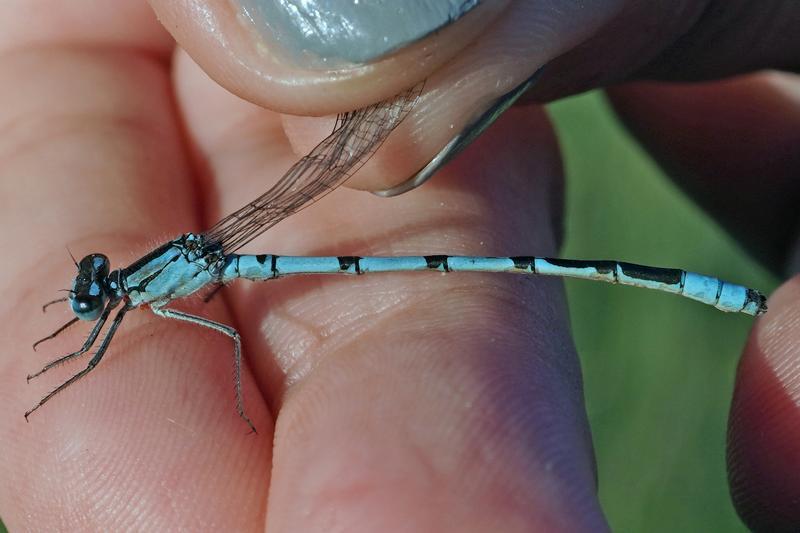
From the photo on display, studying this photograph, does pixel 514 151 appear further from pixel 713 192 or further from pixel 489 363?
pixel 713 192

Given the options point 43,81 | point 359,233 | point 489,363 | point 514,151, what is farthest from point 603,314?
point 43,81

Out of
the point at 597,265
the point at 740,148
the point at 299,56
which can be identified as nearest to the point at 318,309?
the point at 299,56

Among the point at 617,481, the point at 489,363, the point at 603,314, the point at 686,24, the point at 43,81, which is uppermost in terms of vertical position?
the point at 43,81

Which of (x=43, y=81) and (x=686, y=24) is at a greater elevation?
(x=43, y=81)

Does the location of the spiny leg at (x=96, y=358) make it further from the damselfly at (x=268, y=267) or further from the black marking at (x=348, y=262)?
the black marking at (x=348, y=262)

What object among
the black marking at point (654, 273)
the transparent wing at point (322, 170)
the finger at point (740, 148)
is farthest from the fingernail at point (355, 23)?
the finger at point (740, 148)
